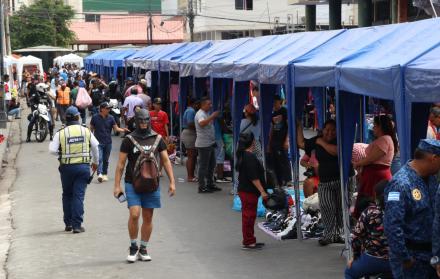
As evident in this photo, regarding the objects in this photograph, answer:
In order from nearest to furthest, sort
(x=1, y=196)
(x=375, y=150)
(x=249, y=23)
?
(x=375, y=150) < (x=1, y=196) < (x=249, y=23)

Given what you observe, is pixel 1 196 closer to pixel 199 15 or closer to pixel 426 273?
pixel 426 273

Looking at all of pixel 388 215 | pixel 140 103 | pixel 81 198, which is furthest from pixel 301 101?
pixel 140 103

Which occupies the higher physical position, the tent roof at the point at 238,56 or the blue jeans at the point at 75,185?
the tent roof at the point at 238,56

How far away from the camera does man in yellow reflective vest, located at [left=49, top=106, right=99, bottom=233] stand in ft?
39.3

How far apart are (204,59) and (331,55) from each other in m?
7.35

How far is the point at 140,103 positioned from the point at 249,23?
169 feet

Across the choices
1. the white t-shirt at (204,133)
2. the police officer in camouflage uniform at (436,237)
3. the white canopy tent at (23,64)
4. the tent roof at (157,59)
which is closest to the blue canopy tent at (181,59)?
the tent roof at (157,59)

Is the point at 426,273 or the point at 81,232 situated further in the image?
the point at 81,232

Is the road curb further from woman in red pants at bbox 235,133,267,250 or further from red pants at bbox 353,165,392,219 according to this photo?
red pants at bbox 353,165,392,219

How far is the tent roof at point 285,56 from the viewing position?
11180mm

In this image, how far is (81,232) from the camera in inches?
480

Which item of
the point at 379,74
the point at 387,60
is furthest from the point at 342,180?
the point at 379,74

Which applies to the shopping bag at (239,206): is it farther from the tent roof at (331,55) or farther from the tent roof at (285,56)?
the tent roof at (331,55)

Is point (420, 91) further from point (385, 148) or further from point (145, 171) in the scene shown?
point (145, 171)
